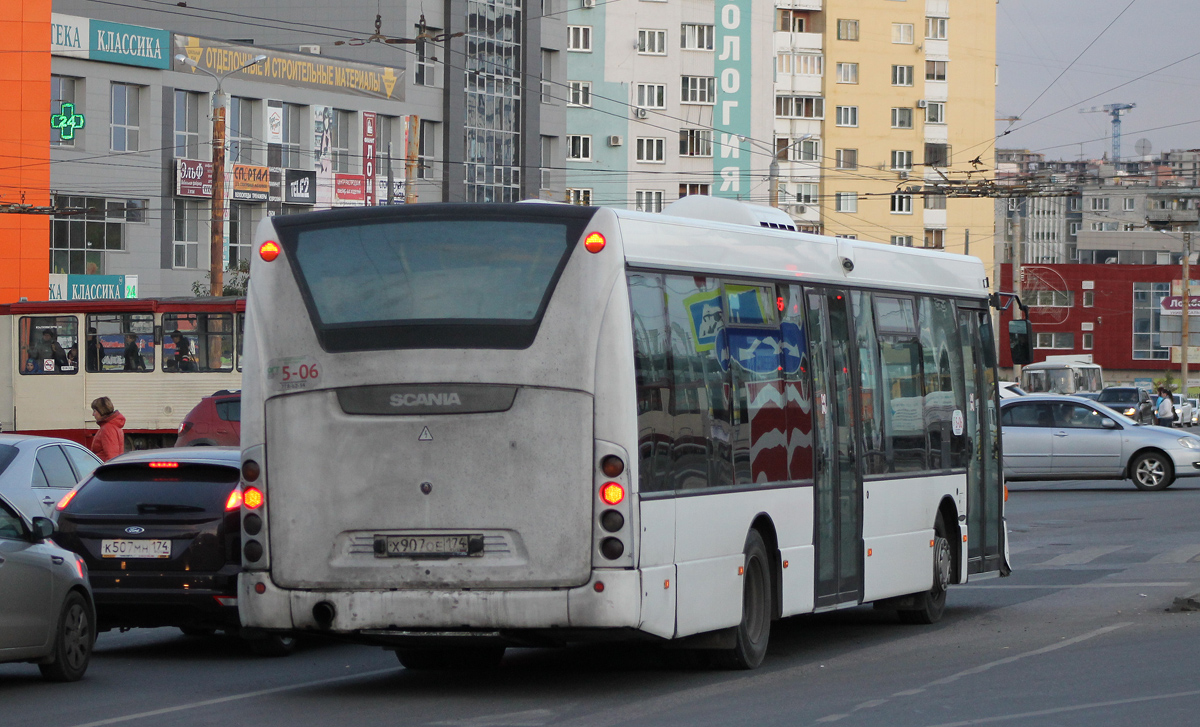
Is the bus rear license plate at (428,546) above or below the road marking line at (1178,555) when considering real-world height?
above

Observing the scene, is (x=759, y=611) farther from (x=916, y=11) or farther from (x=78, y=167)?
(x=916, y=11)

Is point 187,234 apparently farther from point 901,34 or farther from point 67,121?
point 901,34

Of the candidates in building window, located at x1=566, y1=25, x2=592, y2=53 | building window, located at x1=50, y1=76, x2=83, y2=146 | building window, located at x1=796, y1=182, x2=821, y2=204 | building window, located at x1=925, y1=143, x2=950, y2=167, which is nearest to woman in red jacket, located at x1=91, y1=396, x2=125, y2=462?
building window, located at x1=50, y1=76, x2=83, y2=146

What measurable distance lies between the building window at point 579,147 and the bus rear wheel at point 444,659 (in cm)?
8478

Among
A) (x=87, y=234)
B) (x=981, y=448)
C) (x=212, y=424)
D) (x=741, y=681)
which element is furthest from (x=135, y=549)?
(x=87, y=234)

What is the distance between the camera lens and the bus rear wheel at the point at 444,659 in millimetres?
11414

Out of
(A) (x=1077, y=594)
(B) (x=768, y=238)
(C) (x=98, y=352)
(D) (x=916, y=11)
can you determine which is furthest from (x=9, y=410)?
(D) (x=916, y=11)

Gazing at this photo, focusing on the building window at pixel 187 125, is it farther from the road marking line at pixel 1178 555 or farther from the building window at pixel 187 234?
the road marking line at pixel 1178 555

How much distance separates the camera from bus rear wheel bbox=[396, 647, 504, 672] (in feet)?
37.4

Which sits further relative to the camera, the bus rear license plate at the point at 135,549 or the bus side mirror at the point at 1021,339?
the bus side mirror at the point at 1021,339

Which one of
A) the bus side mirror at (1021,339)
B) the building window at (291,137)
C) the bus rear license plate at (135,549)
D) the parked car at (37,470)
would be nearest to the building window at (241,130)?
the building window at (291,137)

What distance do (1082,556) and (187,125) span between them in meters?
50.3

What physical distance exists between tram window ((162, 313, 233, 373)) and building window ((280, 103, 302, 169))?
34867 millimetres

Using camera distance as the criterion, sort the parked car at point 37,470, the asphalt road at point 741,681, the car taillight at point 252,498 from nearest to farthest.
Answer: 1. the asphalt road at point 741,681
2. the car taillight at point 252,498
3. the parked car at point 37,470
